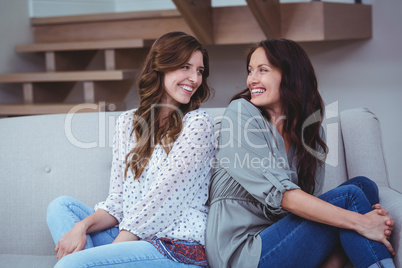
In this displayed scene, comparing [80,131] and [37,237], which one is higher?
[80,131]

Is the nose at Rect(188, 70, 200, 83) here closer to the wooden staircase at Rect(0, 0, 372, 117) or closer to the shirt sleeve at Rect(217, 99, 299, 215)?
the shirt sleeve at Rect(217, 99, 299, 215)

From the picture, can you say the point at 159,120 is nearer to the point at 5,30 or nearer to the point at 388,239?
the point at 388,239

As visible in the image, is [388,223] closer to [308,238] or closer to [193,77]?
[308,238]

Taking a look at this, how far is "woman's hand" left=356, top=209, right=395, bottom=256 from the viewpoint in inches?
54.4

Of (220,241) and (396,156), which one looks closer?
(220,241)

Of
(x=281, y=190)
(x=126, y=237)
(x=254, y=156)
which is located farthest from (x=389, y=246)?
(x=126, y=237)

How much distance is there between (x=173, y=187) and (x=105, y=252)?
0.27 meters

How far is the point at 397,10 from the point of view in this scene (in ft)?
10.8

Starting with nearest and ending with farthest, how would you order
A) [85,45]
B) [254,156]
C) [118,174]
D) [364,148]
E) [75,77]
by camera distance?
[254,156] → [118,174] → [364,148] → [75,77] → [85,45]

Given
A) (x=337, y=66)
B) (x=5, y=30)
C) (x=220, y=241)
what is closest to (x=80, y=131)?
(x=220, y=241)

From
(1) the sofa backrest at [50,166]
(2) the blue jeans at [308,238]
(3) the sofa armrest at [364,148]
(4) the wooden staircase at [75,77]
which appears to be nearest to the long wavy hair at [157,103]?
(1) the sofa backrest at [50,166]

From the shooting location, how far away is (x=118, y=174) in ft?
5.60

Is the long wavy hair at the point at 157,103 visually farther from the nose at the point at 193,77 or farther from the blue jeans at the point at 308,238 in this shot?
the blue jeans at the point at 308,238

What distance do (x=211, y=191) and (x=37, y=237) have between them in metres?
0.71
